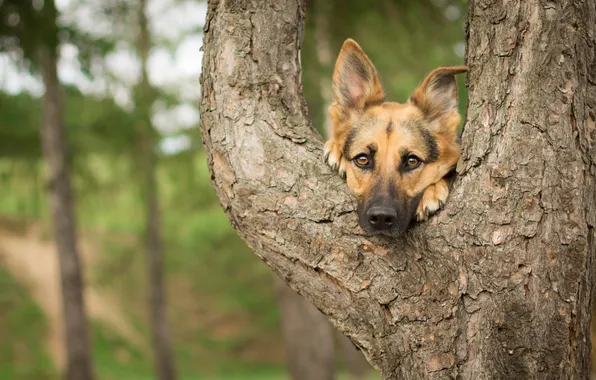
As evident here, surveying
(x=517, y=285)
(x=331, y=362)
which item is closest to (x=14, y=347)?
(x=331, y=362)

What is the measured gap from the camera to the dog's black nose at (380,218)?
3342mm

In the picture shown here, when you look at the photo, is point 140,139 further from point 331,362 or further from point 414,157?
point 414,157

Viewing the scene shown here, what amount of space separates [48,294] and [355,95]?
62.6 ft

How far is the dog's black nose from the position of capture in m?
3.34

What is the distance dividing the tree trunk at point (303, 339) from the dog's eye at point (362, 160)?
604 centimetres

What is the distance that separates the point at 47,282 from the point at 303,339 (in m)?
14.6

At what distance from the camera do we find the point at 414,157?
4.13m

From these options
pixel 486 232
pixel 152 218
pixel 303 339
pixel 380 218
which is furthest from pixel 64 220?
pixel 486 232

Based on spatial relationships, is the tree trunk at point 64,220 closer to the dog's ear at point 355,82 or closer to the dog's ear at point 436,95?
the dog's ear at point 355,82

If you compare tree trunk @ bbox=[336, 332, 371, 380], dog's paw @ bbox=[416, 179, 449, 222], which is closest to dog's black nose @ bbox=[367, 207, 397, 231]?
dog's paw @ bbox=[416, 179, 449, 222]

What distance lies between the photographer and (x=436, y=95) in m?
4.22

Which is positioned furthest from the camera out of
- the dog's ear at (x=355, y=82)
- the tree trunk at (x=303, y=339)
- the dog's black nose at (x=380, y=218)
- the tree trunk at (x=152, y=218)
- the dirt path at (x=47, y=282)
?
the dirt path at (x=47, y=282)

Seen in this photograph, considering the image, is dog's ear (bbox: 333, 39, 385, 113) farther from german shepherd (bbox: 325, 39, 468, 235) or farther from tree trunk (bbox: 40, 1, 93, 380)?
tree trunk (bbox: 40, 1, 93, 380)

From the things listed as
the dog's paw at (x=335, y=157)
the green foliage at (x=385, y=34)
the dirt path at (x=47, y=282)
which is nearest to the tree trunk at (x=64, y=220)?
the green foliage at (x=385, y=34)
